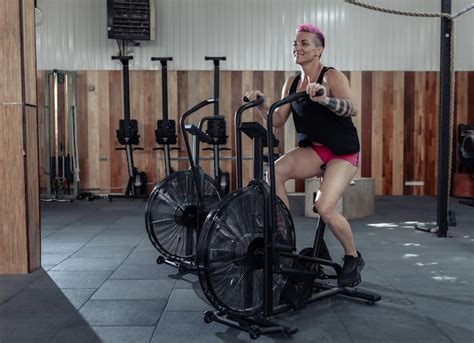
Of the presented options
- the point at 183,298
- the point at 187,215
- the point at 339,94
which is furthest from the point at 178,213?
the point at 339,94

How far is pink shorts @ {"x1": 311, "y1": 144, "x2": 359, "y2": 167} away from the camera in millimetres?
2904

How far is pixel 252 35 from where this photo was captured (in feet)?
28.7

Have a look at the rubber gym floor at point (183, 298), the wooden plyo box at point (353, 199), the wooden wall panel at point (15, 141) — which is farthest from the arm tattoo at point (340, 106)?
the wooden plyo box at point (353, 199)

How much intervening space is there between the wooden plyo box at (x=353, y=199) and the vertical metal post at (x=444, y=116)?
1.35 metres

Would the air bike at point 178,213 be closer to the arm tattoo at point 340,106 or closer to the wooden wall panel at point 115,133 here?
the arm tattoo at point 340,106

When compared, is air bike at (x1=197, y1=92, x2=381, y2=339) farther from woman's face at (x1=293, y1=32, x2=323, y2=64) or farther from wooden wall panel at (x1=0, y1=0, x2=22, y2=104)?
wooden wall panel at (x1=0, y1=0, x2=22, y2=104)

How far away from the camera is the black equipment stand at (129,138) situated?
7.94 metres

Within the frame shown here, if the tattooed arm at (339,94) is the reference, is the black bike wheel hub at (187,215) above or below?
below

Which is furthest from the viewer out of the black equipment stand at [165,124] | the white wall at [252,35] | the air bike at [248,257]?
the white wall at [252,35]

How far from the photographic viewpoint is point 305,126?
293 centimetres

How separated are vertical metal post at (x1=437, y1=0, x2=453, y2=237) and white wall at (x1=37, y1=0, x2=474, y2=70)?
12.9 ft

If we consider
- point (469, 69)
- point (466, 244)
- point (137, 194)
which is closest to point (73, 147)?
point (137, 194)

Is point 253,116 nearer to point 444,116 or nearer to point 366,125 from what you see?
point 366,125

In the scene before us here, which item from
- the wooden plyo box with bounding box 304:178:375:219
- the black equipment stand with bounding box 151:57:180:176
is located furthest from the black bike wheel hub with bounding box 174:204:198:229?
the black equipment stand with bounding box 151:57:180:176
